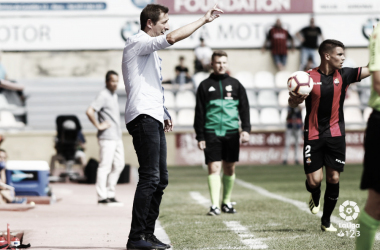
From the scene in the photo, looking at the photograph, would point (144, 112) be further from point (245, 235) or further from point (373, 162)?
point (373, 162)

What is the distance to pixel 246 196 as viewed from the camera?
10.9 metres

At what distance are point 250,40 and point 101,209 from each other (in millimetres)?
14984

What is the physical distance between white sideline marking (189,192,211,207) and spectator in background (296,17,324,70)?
12.1 m

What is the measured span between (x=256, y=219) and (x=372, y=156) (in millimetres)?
3852

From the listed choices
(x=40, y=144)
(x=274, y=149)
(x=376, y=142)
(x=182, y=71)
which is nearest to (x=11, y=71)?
(x=40, y=144)

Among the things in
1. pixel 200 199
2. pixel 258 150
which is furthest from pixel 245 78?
pixel 200 199

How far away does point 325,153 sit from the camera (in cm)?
665

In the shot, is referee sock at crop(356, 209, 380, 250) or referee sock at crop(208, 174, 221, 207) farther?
referee sock at crop(208, 174, 221, 207)

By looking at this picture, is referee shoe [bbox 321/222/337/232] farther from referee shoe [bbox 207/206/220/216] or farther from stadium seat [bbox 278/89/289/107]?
stadium seat [bbox 278/89/289/107]

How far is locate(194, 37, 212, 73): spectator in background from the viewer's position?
22.0m

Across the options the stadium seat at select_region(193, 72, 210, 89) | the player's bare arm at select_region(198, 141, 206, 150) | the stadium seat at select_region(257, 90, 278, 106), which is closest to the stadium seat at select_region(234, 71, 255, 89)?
the stadium seat at select_region(257, 90, 278, 106)

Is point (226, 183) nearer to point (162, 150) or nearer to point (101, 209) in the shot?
point (101, 209)

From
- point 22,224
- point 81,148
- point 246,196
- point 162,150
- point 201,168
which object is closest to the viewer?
point 162,150

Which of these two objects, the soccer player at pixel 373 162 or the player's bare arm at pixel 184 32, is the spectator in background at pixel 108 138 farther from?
the soccer player at pixel 373 162
